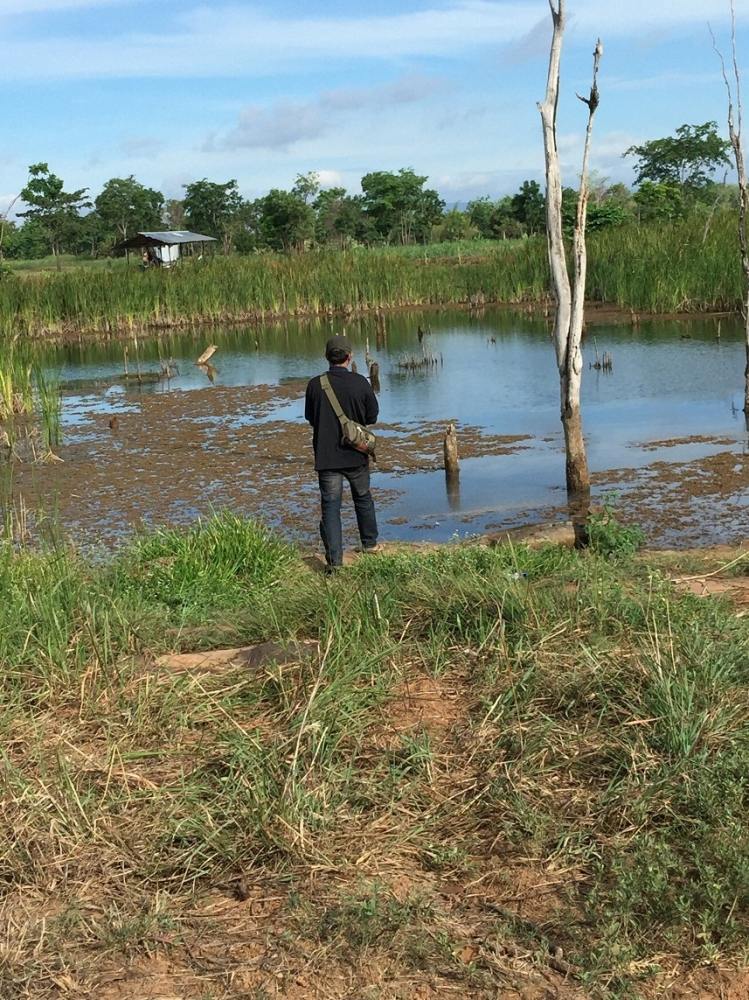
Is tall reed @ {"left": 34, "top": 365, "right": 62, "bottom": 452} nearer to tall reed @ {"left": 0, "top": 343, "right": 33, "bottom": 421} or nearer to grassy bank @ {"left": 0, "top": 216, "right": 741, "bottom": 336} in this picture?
tall reed @ {"left": 0, "top": 343, "right": 33, "bottom": 421}

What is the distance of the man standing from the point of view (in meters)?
7.73

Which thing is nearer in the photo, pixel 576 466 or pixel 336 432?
pixel 336 432

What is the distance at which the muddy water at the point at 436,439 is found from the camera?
34.6 ft

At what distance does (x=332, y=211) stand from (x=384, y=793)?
67545mm

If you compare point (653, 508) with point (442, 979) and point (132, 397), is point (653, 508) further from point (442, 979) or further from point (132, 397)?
point (132, 397)

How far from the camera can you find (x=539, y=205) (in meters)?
54.5

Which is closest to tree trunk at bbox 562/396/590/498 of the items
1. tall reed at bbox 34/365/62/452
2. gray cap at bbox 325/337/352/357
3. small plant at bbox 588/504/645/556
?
small plant at bbox 588/504/645/556

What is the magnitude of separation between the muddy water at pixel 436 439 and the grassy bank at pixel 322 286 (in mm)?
2405

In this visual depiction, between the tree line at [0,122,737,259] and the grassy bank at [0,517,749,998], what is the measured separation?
132ft

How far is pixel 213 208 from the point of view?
232 feet

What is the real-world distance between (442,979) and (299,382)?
17968mm

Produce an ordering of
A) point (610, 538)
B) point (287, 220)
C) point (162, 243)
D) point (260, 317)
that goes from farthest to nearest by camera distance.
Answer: point (287, 220), point (162, 243), point (260, 317), point (610, 538)

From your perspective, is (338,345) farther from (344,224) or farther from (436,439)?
(344,224)

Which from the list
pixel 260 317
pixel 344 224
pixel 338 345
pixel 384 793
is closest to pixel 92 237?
pixel 344 224
